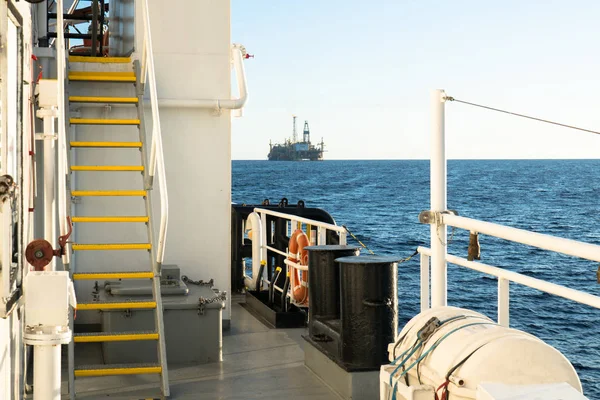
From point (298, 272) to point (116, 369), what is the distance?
2.22 meters

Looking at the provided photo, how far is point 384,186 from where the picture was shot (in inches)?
3750

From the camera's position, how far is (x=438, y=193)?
415cm

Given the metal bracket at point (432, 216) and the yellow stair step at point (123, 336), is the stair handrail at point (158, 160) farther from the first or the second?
the metal bracket at point (432, 216)

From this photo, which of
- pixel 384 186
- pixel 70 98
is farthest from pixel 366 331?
pixel 384 186

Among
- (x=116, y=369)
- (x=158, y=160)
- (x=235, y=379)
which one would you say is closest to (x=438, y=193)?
(x=158, y=160)

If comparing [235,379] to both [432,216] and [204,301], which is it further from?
[432,216]

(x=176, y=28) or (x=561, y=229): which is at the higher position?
(x=176, y=28)

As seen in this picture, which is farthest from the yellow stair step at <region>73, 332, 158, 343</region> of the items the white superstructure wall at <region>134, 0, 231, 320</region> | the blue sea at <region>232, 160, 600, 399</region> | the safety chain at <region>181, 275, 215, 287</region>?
the blue sea at <region>232, 160, 600, 399</region>

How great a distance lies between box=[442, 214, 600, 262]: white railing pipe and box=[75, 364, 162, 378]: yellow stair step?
2431mm

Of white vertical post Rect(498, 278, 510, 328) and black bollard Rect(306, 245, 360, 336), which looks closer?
white vertical post Rect(498, 278, 510, 328)

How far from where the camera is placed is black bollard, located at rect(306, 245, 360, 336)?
18.8ft

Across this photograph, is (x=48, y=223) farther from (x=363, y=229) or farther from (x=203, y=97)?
(x=363, y=229)

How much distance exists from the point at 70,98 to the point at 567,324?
19.1 meters

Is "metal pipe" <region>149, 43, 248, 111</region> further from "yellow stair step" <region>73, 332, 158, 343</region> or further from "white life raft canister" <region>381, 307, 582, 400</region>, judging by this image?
"white life raft canister" <region>381, 307, 582, 400</region>
